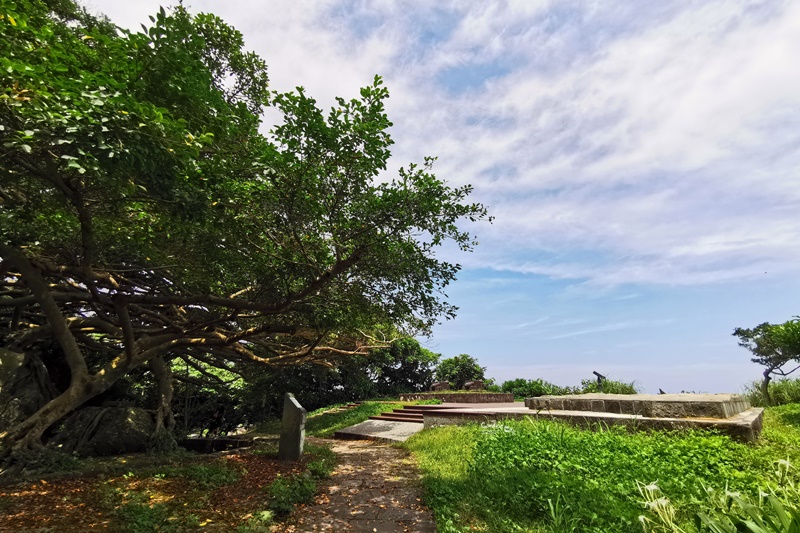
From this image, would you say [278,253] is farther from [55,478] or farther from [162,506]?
[55,478]

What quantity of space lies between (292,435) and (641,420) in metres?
7.95

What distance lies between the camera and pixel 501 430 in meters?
8.66

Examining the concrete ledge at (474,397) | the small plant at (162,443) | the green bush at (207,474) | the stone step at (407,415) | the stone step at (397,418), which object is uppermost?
the concrete ledge at (474,397)

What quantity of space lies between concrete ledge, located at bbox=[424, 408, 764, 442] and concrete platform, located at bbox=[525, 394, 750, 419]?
0.22 metres

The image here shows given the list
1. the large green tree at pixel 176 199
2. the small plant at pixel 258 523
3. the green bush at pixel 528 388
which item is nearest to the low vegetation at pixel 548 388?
the green bush at pixel 528 388

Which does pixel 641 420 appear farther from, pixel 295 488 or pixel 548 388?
pixel 548 388

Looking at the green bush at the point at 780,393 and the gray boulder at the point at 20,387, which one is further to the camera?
the green bush at the point at 780,393

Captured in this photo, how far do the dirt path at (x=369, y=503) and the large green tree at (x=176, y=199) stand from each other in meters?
3.55

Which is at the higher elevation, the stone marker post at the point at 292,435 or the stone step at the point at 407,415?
the stone step at the point at 407,415

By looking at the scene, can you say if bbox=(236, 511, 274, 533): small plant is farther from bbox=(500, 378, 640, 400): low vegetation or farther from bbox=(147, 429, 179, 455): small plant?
bbox=(500, 378, 640, 400): low vegetation

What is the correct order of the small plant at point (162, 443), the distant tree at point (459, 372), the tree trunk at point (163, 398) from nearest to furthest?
the small plant at point (162, 443)
the tree trunk at point (163, 398)
the distant tree at point (459, 372)

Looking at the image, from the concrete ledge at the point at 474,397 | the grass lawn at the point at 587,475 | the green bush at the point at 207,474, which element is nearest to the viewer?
the grass lawn at the point at 587,475

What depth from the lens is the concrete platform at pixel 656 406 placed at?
792 centimetres

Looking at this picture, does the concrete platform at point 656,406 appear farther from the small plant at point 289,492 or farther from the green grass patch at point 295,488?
the small plant at point 289,492
